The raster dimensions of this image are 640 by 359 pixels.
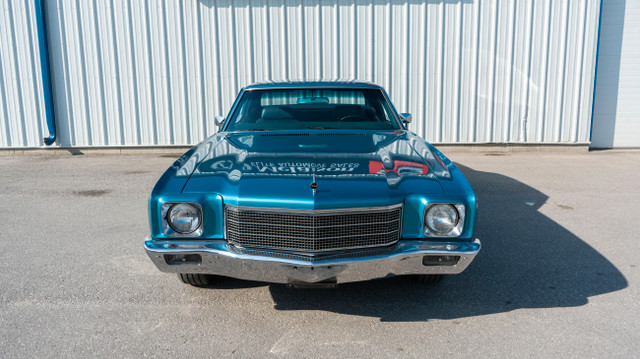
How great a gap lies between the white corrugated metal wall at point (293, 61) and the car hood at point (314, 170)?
18.8ft

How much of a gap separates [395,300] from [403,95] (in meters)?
6.67

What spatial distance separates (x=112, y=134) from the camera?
9.23 m

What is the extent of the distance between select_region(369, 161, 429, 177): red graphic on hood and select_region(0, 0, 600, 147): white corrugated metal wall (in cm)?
638

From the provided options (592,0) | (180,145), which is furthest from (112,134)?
(592,0)

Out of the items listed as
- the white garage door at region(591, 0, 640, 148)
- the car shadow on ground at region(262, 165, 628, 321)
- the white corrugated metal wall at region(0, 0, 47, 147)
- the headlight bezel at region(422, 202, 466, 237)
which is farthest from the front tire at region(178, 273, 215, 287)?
the white garage door at region(591, 0, 640, 148)

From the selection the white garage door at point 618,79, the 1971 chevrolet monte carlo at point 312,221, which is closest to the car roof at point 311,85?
the 1971 chevrolet monte carlo at point 312,221

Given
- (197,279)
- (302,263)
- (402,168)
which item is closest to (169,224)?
(197,279)

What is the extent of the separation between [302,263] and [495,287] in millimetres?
1506

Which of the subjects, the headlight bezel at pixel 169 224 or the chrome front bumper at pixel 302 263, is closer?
the chrome front bumper at pixel 302 263

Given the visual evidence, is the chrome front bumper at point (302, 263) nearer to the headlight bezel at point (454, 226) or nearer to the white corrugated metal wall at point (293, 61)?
the headlight bezel at point (454, 226)

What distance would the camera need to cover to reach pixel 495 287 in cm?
320

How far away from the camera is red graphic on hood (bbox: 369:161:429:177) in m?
2.79

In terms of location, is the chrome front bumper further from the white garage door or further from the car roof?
the white garage door

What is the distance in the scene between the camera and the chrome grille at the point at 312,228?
2.50 meters
